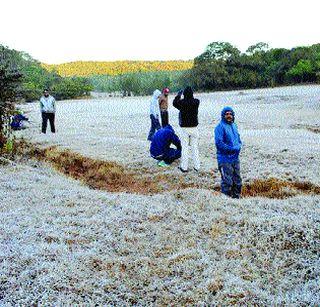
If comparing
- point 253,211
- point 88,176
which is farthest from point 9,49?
point 253,211

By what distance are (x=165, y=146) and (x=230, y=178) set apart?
3580 millimetres

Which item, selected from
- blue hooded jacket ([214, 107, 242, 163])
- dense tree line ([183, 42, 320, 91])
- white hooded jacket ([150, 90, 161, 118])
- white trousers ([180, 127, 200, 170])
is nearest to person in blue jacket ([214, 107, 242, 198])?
blue hooded jacket ([214, 107, 242, 163])

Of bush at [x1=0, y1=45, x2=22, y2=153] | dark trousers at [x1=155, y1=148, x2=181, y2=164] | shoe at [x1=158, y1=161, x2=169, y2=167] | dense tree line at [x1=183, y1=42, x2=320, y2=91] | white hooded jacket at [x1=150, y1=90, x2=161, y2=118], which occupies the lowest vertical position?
shoe at [x1=158, y1=161, x2=169, y2=167]

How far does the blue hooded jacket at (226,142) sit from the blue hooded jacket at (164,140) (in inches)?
126

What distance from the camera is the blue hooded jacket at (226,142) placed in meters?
9.30

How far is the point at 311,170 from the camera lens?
11.9m

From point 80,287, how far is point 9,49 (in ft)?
35.2

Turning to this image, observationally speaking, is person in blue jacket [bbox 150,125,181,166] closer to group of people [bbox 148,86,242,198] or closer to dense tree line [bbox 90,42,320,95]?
group of people [bbox 148,86,242,198]

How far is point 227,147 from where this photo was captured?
9266 mm

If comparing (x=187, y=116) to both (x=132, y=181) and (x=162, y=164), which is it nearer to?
(x=162, y=164)

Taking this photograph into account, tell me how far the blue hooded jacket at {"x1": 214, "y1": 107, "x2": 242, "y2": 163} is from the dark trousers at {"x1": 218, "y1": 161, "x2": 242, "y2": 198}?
11 centimetres

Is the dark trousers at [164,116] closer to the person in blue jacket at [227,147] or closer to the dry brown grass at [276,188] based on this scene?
the dry brown grass at [276,188]

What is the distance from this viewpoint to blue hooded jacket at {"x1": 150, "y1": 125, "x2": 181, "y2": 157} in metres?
12.5

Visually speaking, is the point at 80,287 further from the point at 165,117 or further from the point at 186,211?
the point at 165,117
